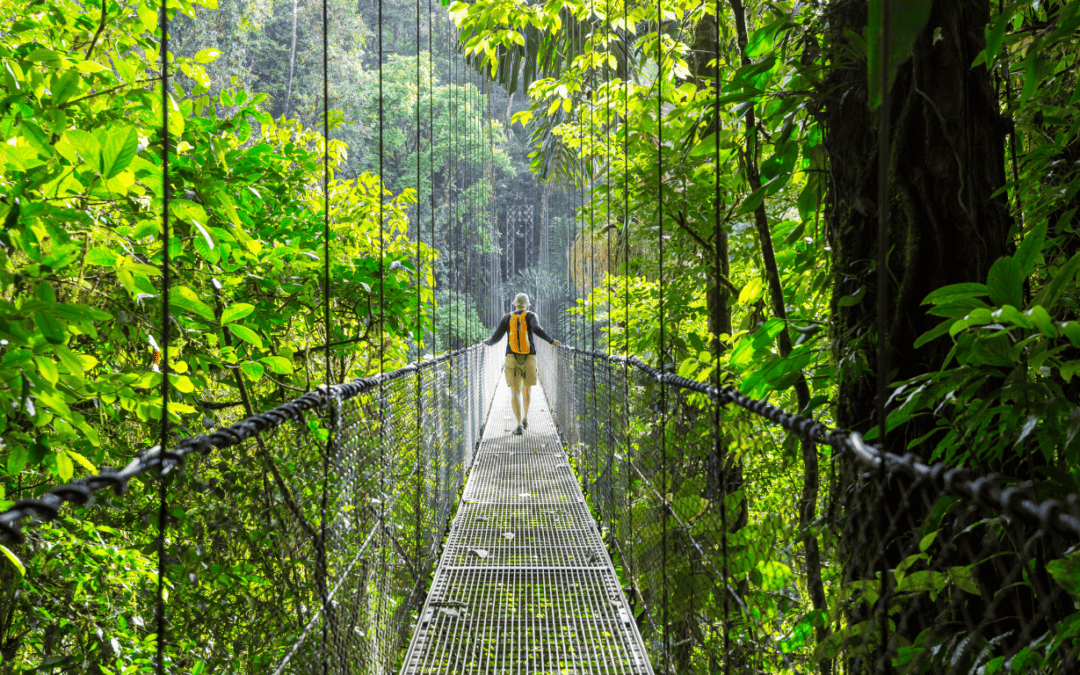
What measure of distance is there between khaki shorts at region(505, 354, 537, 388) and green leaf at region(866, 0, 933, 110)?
4539mm

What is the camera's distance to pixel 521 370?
529 centimetres

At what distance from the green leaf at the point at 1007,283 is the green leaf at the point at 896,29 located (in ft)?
0.66

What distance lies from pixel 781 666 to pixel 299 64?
18627 mm

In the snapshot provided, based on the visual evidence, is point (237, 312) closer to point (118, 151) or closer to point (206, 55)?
point (118, 151)

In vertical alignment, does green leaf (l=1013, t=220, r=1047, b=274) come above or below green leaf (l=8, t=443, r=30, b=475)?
above

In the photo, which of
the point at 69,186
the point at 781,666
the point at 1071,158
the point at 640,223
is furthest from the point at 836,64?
the point at 640,223

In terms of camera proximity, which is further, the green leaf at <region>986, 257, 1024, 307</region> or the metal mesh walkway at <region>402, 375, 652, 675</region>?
the metal mesh walkway at <region>402, 375, 652, 675</region>

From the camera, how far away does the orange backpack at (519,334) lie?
5.37m

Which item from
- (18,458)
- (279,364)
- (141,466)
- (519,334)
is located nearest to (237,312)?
(279,364)

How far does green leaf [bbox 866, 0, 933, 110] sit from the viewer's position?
0.62 metres

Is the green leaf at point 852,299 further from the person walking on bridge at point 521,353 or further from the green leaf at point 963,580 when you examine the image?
the person walking on bridge at point 521,353

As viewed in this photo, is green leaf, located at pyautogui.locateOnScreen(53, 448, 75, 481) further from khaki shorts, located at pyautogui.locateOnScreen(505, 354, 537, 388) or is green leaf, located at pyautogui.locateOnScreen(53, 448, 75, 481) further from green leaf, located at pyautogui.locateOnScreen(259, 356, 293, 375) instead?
khaki shorts, located at pyautogui.locateOnScreen(505, 354, 537, 388)

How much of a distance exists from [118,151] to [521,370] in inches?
Answer: 175

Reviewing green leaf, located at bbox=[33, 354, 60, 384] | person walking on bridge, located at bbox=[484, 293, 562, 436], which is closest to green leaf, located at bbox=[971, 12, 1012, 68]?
green leaf, located at bbox=[33, 354, 60, 384]
